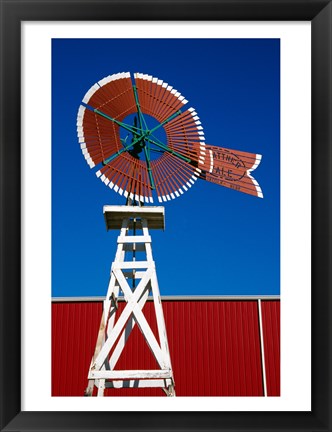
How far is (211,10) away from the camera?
18.4 ft

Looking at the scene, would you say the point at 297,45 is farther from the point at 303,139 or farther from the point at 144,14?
the point at 144,14

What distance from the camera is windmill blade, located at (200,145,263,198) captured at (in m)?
8.66

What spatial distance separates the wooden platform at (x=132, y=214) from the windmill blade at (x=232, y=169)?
833 millimetres

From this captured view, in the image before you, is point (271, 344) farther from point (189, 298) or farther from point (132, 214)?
point (132, 214)

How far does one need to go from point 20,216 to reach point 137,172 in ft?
13.1

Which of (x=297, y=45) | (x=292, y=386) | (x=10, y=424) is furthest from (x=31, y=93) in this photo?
(x=292, y=386)

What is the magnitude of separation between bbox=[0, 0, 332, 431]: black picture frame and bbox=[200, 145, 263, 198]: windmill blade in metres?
2.94

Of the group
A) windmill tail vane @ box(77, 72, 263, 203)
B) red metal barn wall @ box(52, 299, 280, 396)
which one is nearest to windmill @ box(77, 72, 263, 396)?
windmill tail vane @ box(77, 72, 263, 203)

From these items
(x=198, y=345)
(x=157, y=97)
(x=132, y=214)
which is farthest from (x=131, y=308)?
(x=198, y=345)

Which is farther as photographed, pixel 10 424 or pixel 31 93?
pixel 31 93

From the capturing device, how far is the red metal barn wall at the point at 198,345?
13.8 meters

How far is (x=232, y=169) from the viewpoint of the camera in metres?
8.91

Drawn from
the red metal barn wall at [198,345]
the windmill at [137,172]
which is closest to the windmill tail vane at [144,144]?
the windmill at [137,172]

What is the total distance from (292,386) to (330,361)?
46 cm
